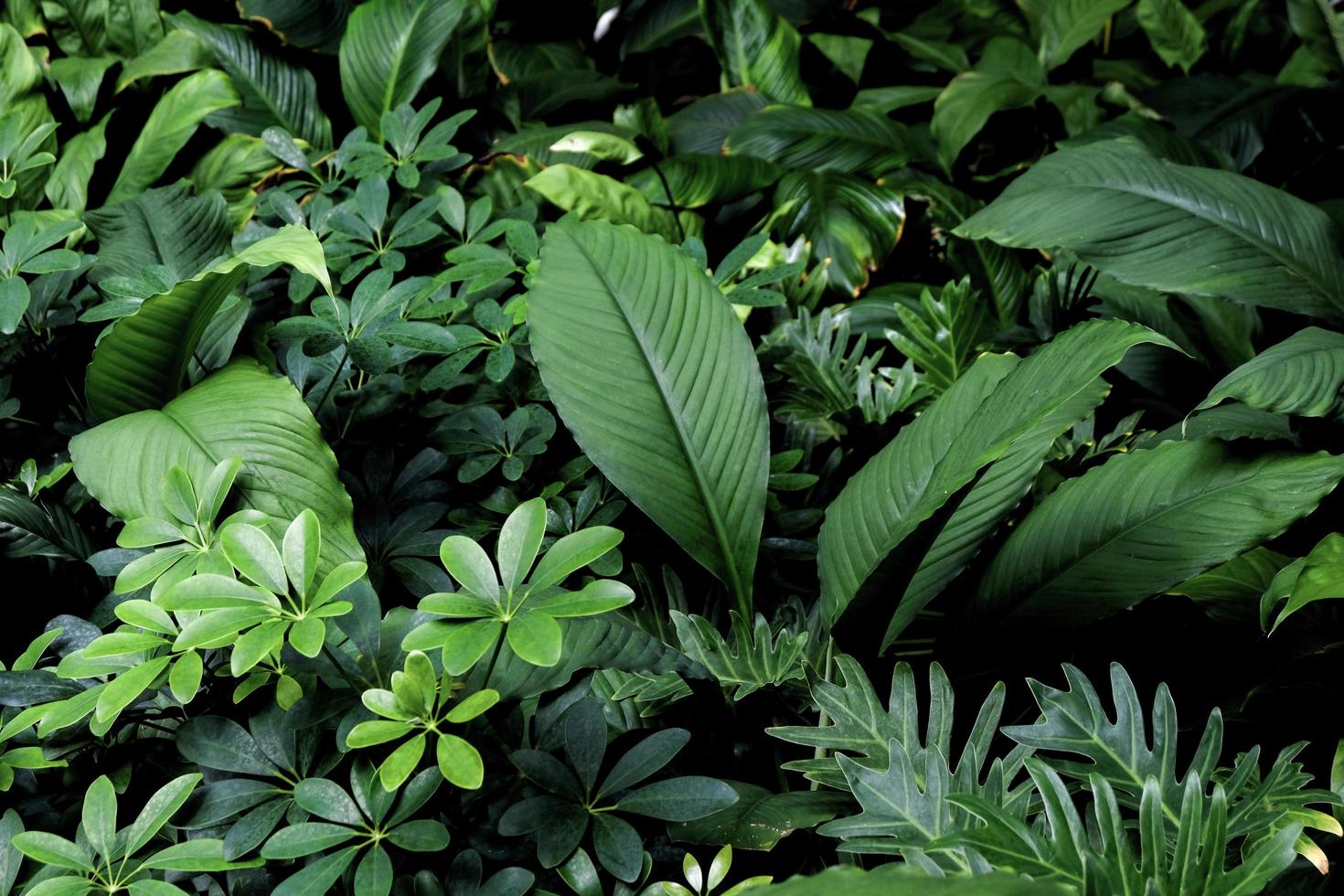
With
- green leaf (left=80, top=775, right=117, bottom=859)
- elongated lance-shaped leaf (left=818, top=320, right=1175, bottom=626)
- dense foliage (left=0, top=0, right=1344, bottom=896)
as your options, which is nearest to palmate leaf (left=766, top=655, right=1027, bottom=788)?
dense foliage (left=0, top=0, right=1344, bottom=896)

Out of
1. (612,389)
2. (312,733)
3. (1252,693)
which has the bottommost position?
(1252,693)

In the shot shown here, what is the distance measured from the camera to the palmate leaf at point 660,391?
3.42 ft

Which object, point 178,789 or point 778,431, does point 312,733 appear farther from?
point 778,431

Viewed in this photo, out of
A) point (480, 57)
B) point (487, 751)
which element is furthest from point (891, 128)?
point (487, 751)

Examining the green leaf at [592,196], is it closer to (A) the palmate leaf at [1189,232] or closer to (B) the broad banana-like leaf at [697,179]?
(B) the broad banana-like leaf at [697,179]

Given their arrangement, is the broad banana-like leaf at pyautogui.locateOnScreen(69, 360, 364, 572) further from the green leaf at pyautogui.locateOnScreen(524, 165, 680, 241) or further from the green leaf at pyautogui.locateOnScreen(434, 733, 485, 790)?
the green leaf at pyautogui.locateOnScreen(524, 165, 680, 241)

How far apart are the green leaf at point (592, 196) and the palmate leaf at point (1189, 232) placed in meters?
0.65

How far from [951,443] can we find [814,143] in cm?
133

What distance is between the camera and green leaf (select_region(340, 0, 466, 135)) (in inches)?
76.7

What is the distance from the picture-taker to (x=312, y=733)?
851 millimetres

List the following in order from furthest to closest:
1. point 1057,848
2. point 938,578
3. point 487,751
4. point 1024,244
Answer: point 1024,244, point 938,578, point 487,751, point 1057,848

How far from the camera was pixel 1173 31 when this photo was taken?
2.66 m

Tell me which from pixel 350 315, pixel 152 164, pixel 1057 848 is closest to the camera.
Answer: pixel 1057 848

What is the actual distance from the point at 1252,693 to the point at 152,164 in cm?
198
